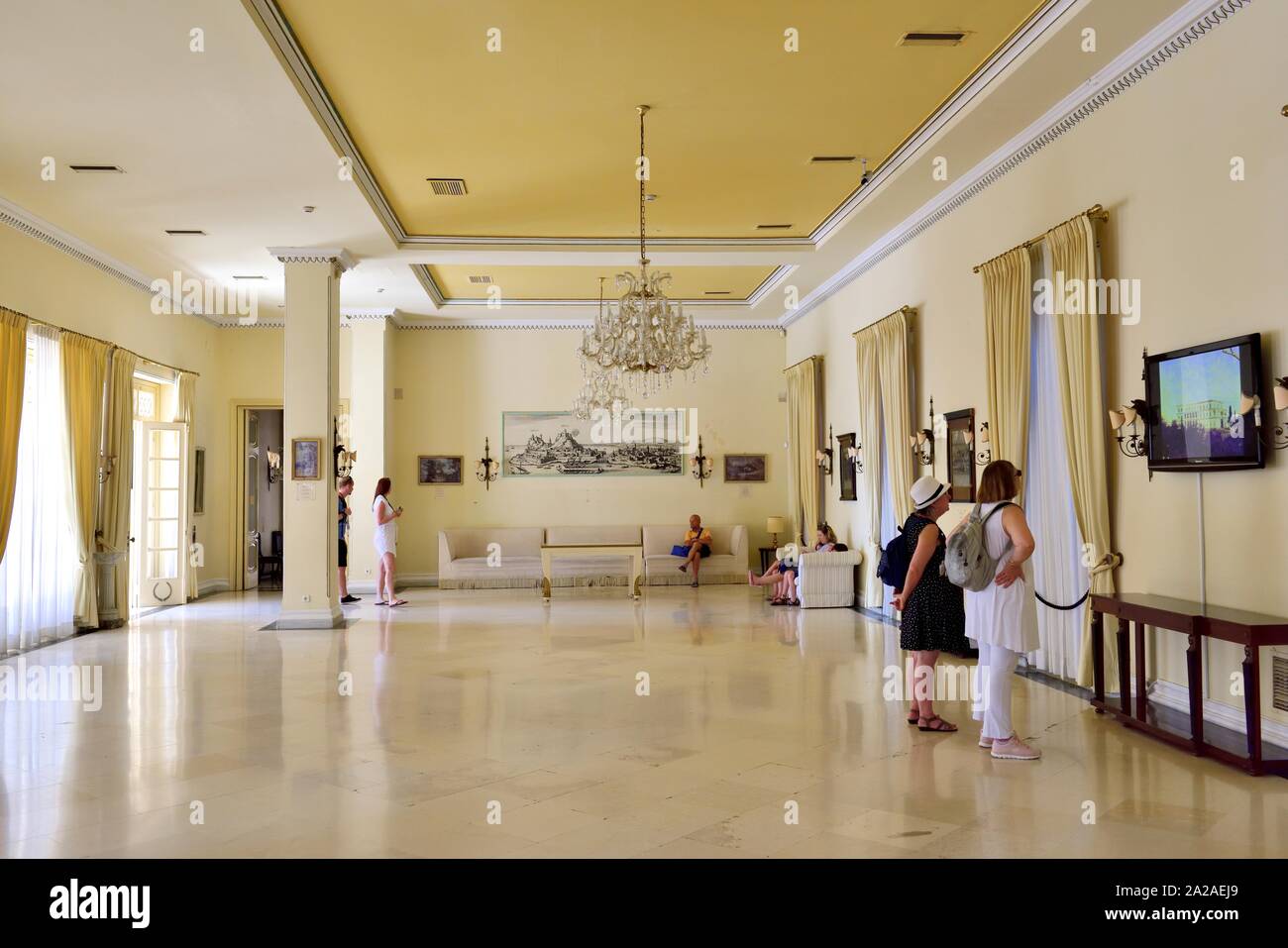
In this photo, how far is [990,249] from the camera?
332 inches

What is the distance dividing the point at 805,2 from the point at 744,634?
20.4ft

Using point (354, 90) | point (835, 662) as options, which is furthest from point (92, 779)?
point (835, 662)

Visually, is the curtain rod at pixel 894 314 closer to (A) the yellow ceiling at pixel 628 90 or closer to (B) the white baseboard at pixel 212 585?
(A) the yellow ceiling at pixel 628 90

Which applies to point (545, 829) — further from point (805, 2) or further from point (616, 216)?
point (616, 216)

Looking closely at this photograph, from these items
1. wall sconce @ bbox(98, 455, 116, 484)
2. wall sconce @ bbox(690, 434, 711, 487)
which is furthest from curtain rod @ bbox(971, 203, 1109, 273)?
wall sconce @ bbox(98, 455, 116, 484)

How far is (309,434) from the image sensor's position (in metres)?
10.7

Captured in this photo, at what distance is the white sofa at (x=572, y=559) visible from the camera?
49.6ft

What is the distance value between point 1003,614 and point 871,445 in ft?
20.7

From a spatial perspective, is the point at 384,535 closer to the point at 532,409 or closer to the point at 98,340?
the point at 532,409

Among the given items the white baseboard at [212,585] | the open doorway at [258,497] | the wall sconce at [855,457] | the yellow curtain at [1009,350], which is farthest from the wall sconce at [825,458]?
the white baseboard at [212,585]

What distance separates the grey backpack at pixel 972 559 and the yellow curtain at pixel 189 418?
1122 centimetres

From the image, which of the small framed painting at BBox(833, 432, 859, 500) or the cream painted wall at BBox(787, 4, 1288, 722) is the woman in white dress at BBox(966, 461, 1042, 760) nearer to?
the cream painted wall at BBox(787, 4, 1288, 722)

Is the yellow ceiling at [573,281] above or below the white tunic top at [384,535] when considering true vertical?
above

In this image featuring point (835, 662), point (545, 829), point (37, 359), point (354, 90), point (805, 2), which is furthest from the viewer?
point (37, 359)
